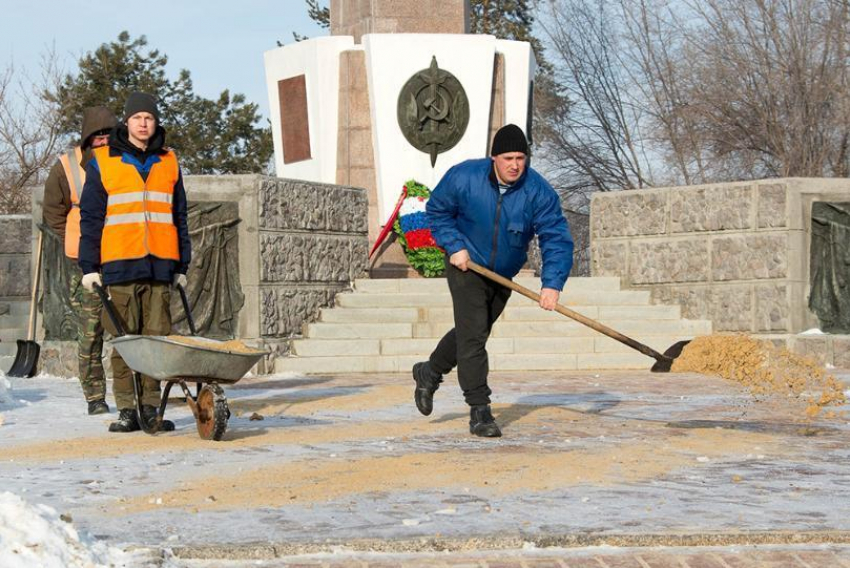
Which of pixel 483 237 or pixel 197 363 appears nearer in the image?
pixel 197 363

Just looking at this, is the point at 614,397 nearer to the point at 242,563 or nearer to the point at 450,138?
the point at 242,563

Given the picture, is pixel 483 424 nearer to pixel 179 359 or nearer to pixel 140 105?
pixel 179 359

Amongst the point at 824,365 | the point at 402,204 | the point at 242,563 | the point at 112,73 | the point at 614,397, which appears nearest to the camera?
the point at 242,563

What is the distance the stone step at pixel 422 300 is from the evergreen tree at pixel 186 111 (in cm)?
2901

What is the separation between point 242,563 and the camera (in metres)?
4.77

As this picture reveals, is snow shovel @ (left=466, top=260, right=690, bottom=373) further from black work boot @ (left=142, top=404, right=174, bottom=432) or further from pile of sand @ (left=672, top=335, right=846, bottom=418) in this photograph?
black work boot @ (left=142, top=404, right=174, bottom=432)

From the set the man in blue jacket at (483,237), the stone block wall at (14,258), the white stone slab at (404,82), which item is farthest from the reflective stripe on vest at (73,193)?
the white stone slab at (404,82)

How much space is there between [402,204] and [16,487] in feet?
44.3

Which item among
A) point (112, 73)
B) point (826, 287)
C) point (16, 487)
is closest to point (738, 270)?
point (826, 287)

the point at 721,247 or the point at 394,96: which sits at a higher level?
the point at 394,96

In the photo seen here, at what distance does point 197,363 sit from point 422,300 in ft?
27.4

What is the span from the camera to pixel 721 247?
16578 mm

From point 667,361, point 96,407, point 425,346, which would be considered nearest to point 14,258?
point 425,346

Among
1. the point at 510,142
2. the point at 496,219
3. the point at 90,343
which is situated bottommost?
the point at 90,343
